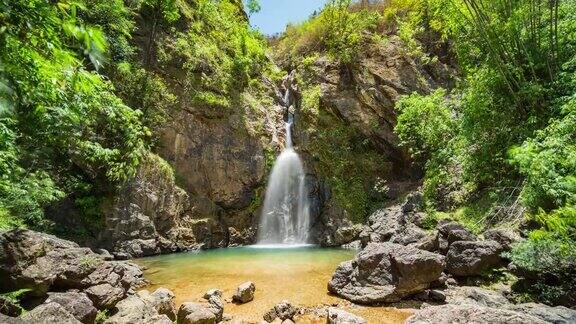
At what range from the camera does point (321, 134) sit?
20.2 metres

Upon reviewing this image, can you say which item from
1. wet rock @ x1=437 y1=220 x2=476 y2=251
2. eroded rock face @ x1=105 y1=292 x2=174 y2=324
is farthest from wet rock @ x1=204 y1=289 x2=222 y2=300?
wet rock @ x1=437 y1=220 x2=476 y2=251

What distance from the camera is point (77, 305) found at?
532 centimetres

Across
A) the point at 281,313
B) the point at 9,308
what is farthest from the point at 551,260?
the point at 9,308

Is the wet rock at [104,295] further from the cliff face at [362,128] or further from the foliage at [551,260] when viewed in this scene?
the cliff face at [362,128]

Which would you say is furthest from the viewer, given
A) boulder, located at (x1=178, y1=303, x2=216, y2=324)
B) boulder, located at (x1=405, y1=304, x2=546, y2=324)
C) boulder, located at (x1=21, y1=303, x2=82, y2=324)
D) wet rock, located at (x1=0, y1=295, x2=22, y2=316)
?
boulder, located at (x1=178, y1=303, x2=216, y2=324)

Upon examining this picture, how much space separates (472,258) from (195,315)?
6049 millimetres

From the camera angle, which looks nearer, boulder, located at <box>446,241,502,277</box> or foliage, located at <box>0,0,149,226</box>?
foliage, located at <box>0,0,149,226</box>

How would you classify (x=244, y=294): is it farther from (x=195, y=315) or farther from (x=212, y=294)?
(x=195, y=315)

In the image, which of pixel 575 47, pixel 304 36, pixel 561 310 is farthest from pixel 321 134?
pixel 561 310

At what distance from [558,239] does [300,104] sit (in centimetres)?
1662

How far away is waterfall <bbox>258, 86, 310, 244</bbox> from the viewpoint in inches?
711

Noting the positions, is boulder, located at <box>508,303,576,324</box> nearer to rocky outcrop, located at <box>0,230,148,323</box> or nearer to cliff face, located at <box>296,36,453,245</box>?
rocky outcrop, located at <box>0,230,148,323</box>

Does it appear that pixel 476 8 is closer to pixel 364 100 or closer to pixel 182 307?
pixel 364 100

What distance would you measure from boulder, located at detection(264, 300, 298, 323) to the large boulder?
4.76 feet
